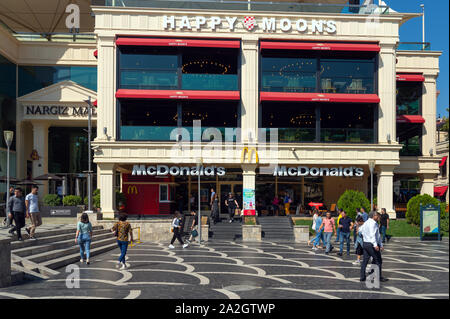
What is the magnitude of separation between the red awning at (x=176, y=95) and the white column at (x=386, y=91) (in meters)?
9.63

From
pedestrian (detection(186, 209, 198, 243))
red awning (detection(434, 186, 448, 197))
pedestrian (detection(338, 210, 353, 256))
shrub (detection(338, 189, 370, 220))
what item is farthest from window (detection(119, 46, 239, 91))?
red awning (detection(434, 186, 448, 197))

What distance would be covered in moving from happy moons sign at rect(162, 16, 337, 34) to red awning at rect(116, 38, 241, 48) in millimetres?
928

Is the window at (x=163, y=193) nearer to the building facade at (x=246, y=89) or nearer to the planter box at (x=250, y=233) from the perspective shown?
the building facade at (x=246, y=89)

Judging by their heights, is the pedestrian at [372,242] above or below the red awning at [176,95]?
below

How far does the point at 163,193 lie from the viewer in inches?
1357

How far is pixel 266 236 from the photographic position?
2769cm

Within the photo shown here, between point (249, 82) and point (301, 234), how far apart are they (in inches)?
410

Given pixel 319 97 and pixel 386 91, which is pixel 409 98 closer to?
pixel 386 91

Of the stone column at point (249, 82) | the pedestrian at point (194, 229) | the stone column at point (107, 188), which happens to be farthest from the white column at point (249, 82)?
the stone column at point (107, 188)

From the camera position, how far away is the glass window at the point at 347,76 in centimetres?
3109

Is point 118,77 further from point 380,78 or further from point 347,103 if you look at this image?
point 380,78

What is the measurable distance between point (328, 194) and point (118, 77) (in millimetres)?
18966

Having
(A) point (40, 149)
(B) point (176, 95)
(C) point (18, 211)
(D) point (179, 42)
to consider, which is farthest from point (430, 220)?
(A) point (40, 149)
